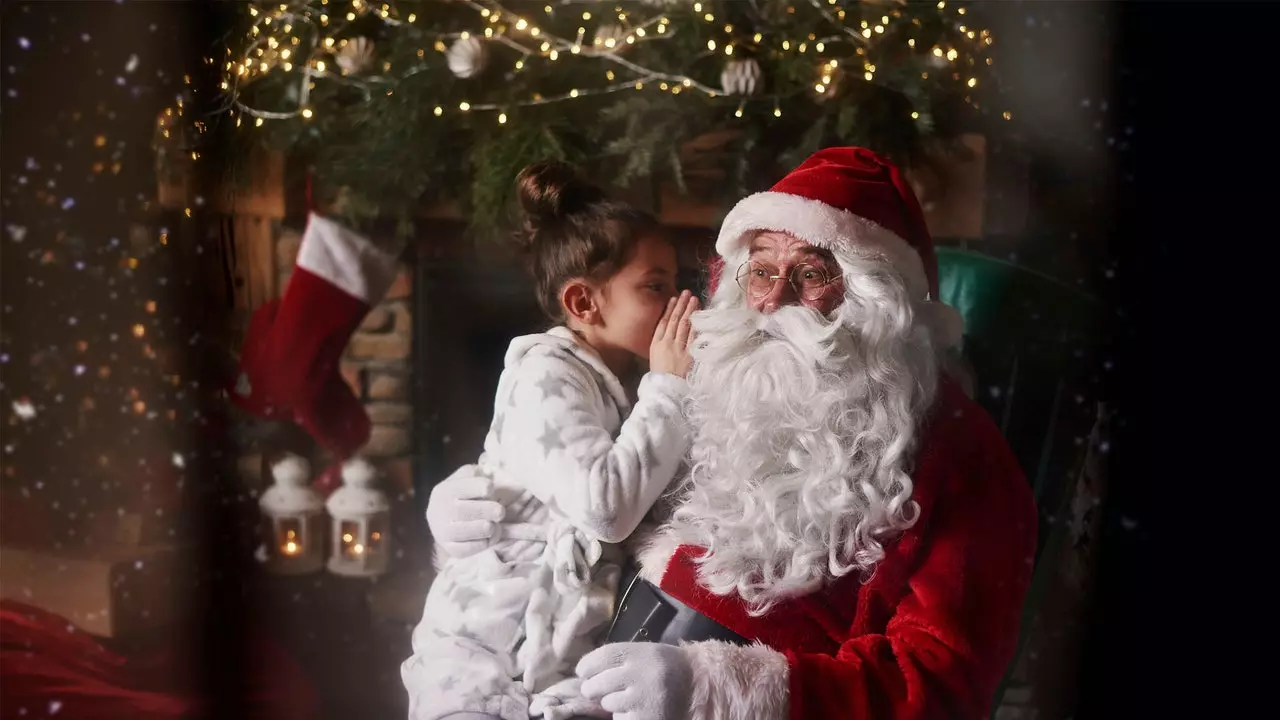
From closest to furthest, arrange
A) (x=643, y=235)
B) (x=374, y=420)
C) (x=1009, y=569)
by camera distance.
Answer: (x=1009, y=569) < (x=643, y=235) < (x=374, y=420)

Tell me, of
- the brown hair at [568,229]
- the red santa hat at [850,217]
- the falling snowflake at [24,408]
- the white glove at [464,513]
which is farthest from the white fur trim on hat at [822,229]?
the falling snowflake at [24,408]

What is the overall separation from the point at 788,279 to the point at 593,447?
0.25 metres

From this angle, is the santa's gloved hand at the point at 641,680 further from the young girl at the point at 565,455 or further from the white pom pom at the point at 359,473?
the white pom pom at the point at 359,473

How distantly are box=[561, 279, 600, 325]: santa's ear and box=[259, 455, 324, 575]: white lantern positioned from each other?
406 mm

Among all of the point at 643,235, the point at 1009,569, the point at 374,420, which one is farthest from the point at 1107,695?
the point at 374,420

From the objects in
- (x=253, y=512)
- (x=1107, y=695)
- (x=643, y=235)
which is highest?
(x=643, y=235)

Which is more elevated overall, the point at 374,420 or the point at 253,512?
the point at 374,420

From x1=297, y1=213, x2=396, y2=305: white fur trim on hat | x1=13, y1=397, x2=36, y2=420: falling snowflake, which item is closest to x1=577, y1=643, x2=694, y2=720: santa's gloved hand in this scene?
x1=297, y1=213, x2=396, y2=305: white fur trim on hat

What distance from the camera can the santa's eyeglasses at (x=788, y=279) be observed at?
967mm

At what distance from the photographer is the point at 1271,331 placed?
3.46 feet

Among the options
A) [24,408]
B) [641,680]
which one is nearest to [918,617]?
[641,680]

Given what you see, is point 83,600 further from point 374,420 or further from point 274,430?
point 374,420

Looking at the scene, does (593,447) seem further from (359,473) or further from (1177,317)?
(1177,317)

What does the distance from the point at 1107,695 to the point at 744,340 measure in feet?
2.03
